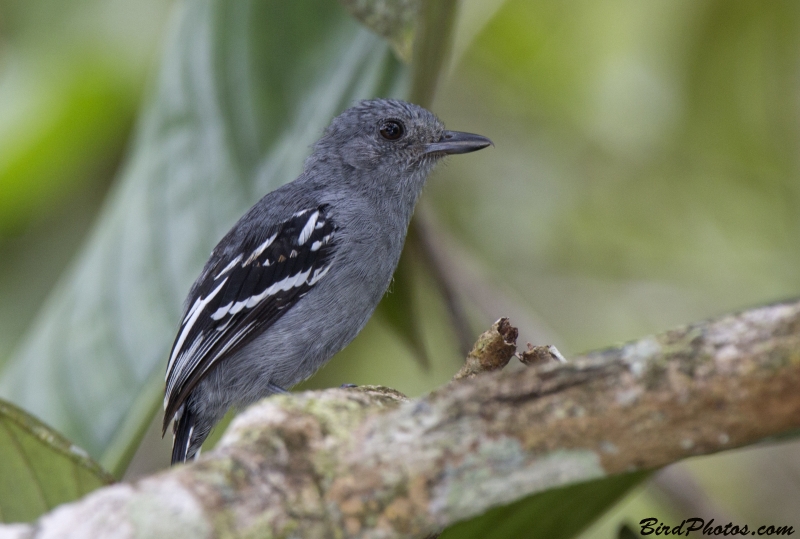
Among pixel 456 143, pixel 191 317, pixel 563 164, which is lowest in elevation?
pixel 191 317

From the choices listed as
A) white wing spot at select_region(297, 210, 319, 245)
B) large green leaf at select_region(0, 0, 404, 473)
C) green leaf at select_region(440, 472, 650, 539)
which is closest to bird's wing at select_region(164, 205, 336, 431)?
white wing spot at select_region(297, 210, 319, 245)

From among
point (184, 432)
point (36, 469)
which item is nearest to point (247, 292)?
point (184, 432)

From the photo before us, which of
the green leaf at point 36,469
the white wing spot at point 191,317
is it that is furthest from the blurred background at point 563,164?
the green leaf at point 36,469

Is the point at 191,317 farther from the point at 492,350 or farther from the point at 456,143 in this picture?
the point at 492,350

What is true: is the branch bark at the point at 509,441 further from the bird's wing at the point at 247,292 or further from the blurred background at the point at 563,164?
the blurred background at the point at 563,164

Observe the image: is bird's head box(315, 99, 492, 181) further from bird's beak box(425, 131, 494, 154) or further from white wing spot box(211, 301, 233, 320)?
white wing spot box(211, 301, 233, 320)

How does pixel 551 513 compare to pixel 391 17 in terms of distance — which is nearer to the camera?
pixel 551 513

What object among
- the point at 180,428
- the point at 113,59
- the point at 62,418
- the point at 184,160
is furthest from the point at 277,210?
the point at 113,59
